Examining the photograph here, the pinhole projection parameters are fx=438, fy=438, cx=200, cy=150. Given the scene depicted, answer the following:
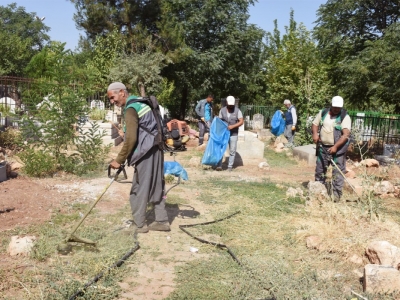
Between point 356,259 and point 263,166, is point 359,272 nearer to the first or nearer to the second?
point 356,259

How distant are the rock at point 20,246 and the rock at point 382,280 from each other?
3229mm

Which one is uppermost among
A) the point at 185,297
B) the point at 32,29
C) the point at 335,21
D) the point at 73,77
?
the point at 32,29

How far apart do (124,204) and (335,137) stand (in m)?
3.33

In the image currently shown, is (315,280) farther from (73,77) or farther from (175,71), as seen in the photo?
(175,71)

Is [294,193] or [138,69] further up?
[138,69]

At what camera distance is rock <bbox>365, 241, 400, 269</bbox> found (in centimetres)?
414

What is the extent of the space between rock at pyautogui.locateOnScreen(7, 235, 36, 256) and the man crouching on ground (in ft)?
3.96

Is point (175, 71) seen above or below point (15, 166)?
above

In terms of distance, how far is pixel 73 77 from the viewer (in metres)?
8.29

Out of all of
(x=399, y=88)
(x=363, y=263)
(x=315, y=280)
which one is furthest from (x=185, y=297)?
(x=399, y=88)

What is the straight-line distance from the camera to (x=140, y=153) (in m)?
5.11

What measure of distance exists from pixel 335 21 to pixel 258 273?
41.3 feet

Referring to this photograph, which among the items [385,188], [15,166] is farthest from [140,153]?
[385,188]

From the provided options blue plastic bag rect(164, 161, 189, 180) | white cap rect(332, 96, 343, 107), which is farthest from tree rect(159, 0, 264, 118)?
white cap rect(332, 96, 343, 107)
